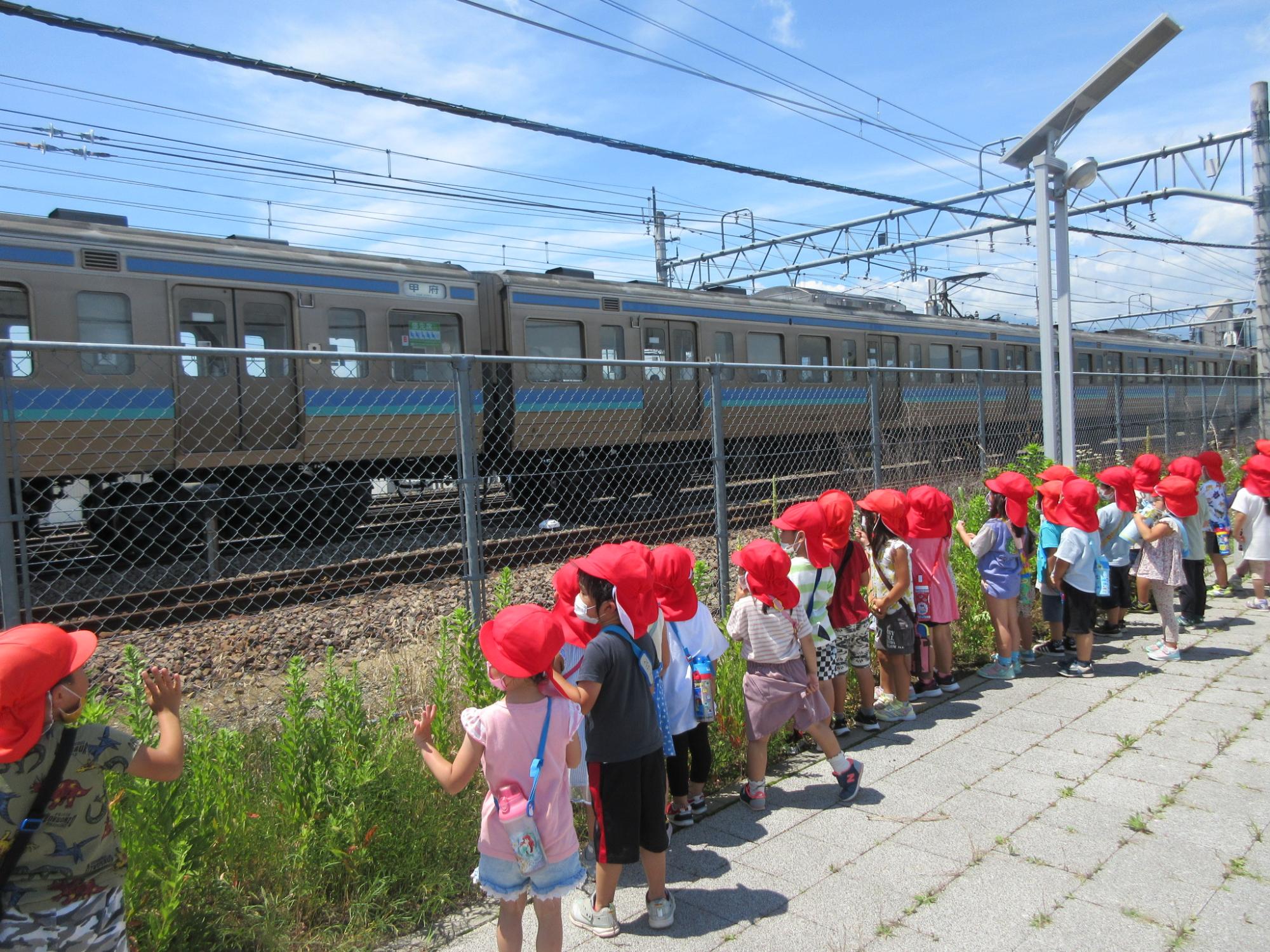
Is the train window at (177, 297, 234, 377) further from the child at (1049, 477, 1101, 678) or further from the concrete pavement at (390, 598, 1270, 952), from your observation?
the child at (1049, 477, 1101, 678)

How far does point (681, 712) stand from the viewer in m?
3.71

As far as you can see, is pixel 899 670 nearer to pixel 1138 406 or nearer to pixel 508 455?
pixel 508 455

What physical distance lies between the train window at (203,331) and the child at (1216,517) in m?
9.56

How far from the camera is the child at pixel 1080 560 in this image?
555 centimetres

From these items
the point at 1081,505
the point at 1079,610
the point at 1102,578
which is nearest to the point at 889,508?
the point at 1081,505

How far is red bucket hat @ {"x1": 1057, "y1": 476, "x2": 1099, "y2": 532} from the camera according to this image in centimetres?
552

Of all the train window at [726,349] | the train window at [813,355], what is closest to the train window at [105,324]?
the train window at [726,349]

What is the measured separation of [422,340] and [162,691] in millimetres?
9130

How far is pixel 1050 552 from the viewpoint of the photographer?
599 centimetres

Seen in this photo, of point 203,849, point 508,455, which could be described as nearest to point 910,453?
point 508,455

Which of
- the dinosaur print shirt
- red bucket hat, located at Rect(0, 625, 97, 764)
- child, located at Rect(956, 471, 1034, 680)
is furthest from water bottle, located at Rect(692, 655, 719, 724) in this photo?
child, located at Rect(956, 471, 1034, 680)

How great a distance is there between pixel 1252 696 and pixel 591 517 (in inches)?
303

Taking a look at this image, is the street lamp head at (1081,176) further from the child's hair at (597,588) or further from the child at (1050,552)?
the child's hair at (597,588)

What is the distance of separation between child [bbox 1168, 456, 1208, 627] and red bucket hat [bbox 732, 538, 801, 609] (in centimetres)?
423
